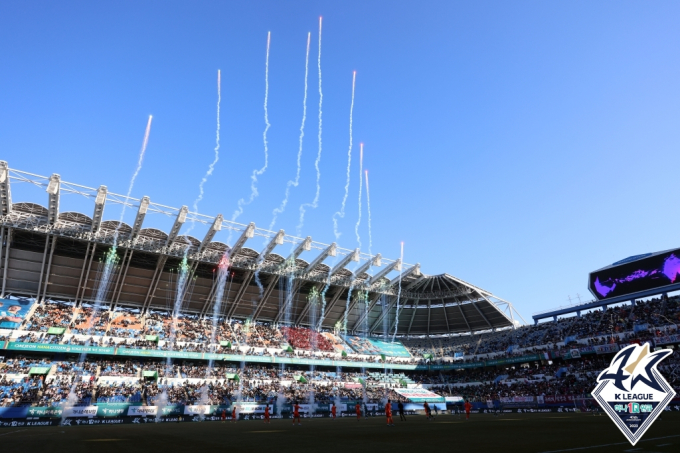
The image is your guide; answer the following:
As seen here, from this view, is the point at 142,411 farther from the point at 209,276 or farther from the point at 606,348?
the point at 606,348

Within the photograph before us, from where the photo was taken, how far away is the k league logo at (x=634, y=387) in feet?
32.8

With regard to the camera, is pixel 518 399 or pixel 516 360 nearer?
pixel 518 399

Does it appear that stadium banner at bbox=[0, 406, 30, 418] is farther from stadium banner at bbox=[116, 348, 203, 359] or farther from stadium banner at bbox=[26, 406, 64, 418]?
stadium banner at bbox=[116, 348, 203, 359]

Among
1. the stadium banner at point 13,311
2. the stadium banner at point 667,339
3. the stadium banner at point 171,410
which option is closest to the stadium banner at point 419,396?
the stadium banner at point 667,339

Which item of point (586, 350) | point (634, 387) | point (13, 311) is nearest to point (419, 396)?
point (586, 350)

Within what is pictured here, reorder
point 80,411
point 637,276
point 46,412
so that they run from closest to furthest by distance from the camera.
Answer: point 46,412 → point 80,411 → point 637,276

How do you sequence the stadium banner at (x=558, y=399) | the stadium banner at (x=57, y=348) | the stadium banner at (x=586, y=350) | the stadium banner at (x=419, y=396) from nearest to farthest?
the stadium banner at (x=57, y=348) → the stadium banner at (x=558, y=399) → the stadium banner at (x=586, y=350) → the stadium banner at (x=419, y=396)

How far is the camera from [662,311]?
5044cm

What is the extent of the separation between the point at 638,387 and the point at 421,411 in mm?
50081

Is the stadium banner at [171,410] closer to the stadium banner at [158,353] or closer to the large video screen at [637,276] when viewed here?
the stadium banner at [158,353]

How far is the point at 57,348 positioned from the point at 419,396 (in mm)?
45655

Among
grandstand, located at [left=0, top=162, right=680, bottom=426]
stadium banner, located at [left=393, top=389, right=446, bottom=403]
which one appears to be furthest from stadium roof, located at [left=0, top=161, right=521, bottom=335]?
stadium banner, located at [left=393, top=389, right=446, bottom=403]

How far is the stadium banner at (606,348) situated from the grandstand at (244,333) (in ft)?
0.60

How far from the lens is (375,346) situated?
230 feet
